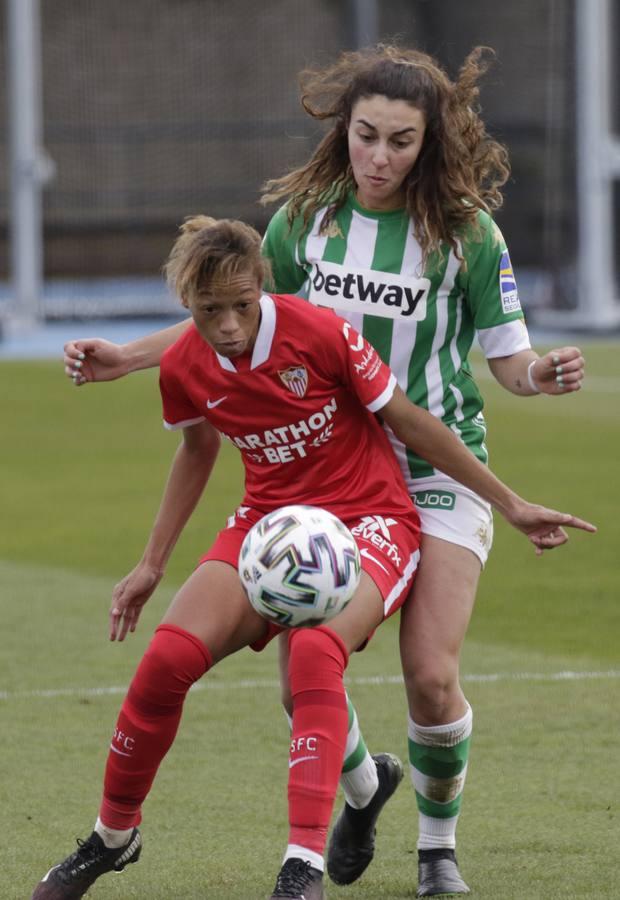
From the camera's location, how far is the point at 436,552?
4.48 metres

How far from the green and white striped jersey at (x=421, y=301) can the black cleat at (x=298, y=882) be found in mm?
1158

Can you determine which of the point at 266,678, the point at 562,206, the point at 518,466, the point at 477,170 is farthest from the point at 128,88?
the point at 477,170

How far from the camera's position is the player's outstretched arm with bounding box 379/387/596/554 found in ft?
14.3

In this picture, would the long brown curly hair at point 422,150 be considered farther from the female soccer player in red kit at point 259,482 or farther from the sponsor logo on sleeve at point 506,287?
the female soccer player in red kit at point 259,482

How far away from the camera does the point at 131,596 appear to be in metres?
4.59

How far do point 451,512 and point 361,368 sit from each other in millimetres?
512

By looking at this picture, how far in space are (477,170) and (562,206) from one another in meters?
20.1

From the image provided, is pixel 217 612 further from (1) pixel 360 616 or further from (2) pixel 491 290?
(2) pixel 491 290

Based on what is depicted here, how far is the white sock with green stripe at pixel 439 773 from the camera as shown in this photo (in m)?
4.45

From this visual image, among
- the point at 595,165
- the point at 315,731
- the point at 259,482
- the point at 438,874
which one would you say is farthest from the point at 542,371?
→ the point at 595,165

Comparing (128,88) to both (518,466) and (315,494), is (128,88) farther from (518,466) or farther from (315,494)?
(315,494)

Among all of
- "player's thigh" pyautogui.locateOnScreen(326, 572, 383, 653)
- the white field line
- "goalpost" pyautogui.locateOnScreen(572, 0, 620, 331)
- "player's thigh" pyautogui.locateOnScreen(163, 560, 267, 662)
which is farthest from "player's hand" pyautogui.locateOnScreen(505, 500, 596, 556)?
"goalpost" pyautogui.locateOnScreen(572, 0, 620, 331)

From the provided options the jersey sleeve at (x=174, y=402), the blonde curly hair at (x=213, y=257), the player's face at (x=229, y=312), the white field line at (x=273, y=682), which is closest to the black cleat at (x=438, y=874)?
the jersey sleeve at (x=174, y=402)

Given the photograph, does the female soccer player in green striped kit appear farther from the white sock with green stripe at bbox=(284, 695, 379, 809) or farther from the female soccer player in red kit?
the female soccer player in red kit
